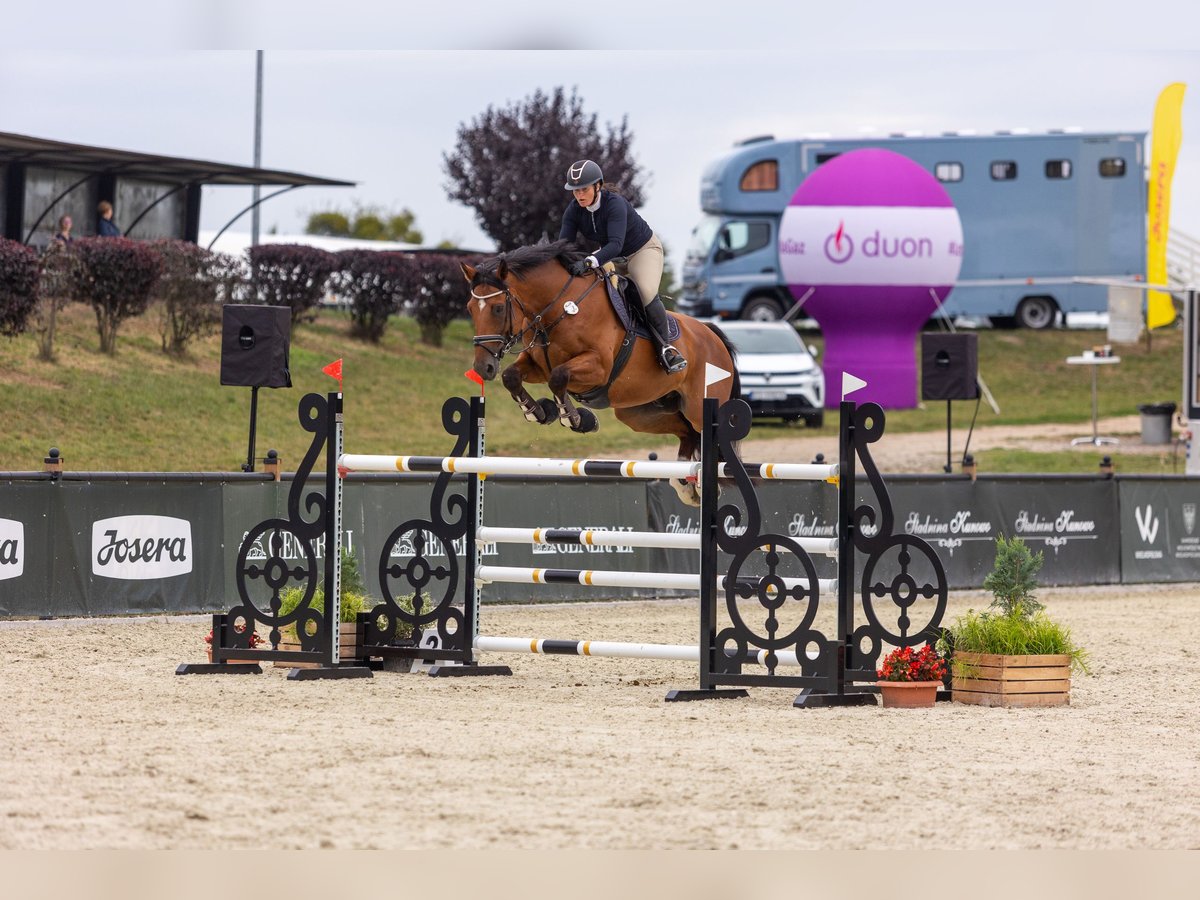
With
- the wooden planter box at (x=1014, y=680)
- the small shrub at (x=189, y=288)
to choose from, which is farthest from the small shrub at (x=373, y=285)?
the wooden planter box at (x=1014, y=680)

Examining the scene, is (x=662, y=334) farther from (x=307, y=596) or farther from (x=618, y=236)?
(x=307, y=596)

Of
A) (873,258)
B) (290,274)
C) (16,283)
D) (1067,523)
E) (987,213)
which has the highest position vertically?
(987,213)

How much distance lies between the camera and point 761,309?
2855 cm

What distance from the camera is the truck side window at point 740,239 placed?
28.7m

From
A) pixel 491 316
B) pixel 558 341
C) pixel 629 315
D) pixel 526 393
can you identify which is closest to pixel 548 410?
pixel 526 393

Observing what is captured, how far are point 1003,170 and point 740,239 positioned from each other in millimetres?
5113

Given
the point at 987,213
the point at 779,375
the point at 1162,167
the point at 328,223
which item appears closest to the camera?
the point at 779,375

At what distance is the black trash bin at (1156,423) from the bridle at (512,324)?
1710 centimetres

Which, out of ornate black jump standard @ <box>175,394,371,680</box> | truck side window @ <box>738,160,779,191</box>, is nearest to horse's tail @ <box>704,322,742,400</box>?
ornate black jump standard @ <box>175,394,371,680</box>

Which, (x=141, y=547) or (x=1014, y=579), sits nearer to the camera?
(x=1014, y=579)

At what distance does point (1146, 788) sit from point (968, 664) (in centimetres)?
238

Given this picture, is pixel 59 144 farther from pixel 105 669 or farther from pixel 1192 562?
pixel 1192 562

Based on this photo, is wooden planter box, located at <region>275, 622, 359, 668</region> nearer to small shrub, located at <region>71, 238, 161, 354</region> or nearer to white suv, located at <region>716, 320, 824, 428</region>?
small shrub, located at <region>71, 238, 161, 354</region>

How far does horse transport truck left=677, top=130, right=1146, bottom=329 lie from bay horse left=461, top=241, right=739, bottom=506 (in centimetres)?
2018
